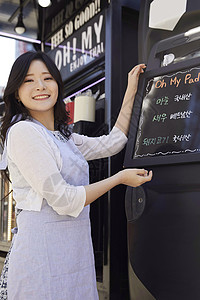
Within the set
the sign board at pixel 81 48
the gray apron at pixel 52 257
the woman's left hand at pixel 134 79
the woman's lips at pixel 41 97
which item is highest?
the sign board at pixel 81 48

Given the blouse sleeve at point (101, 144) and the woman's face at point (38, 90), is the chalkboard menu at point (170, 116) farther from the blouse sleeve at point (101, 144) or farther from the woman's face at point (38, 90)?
the woman's face at point (38, 90)

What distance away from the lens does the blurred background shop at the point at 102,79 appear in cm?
203

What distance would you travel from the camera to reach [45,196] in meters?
1.35

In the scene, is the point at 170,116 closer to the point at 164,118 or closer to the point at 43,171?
the point at 164,118

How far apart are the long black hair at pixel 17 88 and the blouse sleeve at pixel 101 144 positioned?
9 cm

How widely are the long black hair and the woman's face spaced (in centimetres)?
2

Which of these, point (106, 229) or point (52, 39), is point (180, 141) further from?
point (52, 39)

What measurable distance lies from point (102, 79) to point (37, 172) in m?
1.31

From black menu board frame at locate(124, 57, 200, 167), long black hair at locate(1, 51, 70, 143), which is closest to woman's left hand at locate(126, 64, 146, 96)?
black menu board frame at locate(124, 57, 200, 167)

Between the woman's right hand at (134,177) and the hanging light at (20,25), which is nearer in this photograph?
the woman's right hand at (134,177)

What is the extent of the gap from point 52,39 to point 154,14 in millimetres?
1495

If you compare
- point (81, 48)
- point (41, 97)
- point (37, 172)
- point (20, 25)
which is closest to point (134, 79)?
point (41, 97)

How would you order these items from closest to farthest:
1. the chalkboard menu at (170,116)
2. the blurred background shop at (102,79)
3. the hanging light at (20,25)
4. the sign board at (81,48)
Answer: the chalkboard menu at (170,116) → the blurred background shop at (102,79) → the sign board at (81,48) → the hanging light at (20,25)

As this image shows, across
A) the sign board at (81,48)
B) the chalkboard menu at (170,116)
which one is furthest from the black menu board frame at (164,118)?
the sign board at (81,48)
